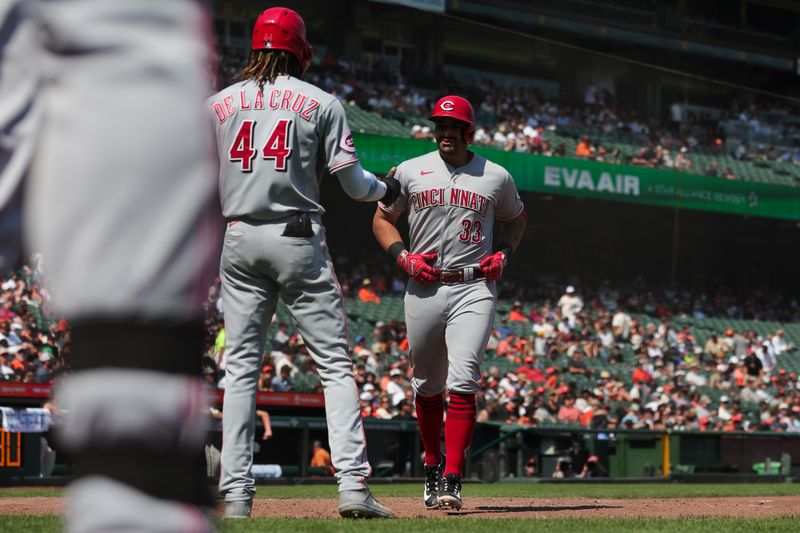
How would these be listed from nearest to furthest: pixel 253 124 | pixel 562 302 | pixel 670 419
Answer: pixel 253 124 → pixel 670 419 → pixel 562 302

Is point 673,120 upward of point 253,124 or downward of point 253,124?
upward

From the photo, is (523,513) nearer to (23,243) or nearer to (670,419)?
(23,243)

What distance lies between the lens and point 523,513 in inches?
233

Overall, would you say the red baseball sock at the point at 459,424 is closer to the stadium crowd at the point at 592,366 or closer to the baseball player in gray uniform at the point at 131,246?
the baseball player in gray uniform at the point at 131,246

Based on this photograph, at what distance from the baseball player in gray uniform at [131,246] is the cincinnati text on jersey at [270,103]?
11.8 ft

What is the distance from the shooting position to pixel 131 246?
1.21 m

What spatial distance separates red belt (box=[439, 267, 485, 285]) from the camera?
20.0 feet

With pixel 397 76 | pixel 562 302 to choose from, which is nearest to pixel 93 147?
pixel 562 302

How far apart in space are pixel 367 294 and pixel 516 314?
3.21m

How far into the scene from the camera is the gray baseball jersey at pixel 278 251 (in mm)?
4871

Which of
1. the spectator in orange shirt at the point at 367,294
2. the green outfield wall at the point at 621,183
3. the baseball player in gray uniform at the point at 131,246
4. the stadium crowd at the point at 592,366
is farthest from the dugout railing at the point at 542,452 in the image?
the green outfield wall at the point at 621,183

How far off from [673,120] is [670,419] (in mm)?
15618

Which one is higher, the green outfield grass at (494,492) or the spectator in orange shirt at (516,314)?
the spectator in orange shirt at (516,314)

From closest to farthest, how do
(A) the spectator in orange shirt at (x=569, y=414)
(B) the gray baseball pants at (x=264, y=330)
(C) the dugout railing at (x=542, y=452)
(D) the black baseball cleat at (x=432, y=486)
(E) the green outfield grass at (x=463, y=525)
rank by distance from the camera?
1. (E) the green outfield grass at (x=463, y=525)
2. (B) the gray baseball pants at (x=264, y=330)
3. (D) the black baseball cleat at (x=432, y=486)
4. (C) the dugout railing at (x=542, y=452)
5. (A) the spectator in orange shirt at (x=569, y=414)
